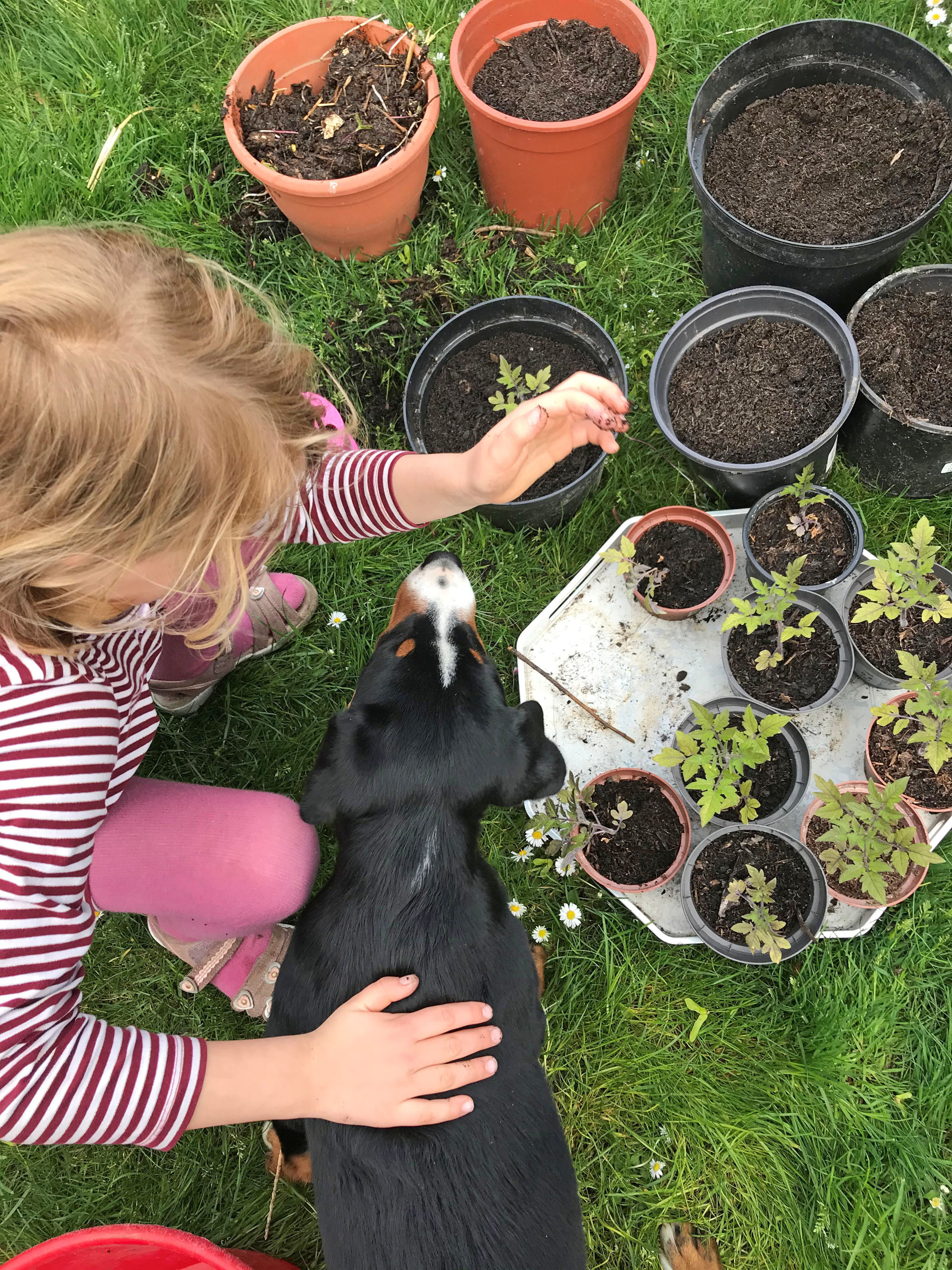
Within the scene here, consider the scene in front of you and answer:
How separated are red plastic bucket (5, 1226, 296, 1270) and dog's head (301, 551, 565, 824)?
0.80 meters

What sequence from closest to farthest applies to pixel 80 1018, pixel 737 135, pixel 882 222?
pixel 80 1018, pixel 882 222, pixel 737 135

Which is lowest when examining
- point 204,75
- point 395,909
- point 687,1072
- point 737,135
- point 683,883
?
point 687,1072

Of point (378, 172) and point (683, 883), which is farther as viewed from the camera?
point (378, 172)

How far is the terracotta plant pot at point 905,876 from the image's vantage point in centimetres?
204

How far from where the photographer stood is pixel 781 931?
6.63 feet

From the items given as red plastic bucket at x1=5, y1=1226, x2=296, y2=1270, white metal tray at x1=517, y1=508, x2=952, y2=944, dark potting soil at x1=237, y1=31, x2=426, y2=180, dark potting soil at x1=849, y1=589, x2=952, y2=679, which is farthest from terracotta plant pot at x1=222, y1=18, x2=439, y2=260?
red plastic bucket at x1=5, y1=1226, x2=296, y2=1270

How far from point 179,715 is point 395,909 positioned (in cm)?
118

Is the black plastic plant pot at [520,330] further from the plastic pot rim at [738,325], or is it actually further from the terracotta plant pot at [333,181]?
the terracotta plant pot at [333,181]

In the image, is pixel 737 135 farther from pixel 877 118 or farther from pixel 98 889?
pixel 98 889

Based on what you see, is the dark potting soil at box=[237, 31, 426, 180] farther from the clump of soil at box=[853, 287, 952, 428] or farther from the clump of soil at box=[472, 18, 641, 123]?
the clump of soil at box=[853, 287, 952, 428]

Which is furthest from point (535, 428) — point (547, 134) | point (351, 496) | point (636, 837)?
point (547, 134)

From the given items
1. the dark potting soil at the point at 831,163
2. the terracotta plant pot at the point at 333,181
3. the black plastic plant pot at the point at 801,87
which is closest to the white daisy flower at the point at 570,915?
the black plastic plant pot at the point at 801,87

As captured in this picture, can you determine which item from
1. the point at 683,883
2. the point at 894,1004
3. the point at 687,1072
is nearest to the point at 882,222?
the point at 683,883

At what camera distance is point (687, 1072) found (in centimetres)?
218
